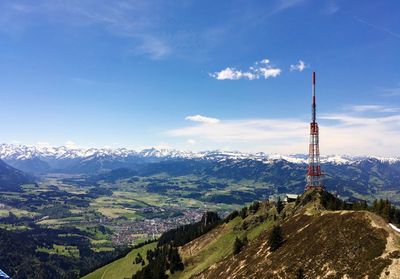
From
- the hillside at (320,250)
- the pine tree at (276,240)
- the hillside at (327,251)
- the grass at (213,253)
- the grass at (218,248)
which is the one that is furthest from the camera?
the grass at (218,248)

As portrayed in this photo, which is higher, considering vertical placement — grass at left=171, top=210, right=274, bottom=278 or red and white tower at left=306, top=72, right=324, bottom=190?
red and white tower at left=306, top=72, right=324, bottom=190

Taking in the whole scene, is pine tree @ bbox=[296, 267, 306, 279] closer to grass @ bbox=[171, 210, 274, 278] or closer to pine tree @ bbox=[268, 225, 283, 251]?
pine tree @ bbox=[268, 225, 283, 251]

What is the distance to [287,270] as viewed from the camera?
85.8 metres

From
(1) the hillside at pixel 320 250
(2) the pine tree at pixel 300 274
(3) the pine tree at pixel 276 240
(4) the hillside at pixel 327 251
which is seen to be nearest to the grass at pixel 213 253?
(1) the hillside at pixel 320 250

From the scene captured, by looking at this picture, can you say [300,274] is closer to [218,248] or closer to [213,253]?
[213,253]

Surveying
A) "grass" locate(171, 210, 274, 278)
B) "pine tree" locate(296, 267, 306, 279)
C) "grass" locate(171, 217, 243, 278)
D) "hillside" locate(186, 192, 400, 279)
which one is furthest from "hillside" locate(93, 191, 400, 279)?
"grass" locate(171, 210, 274, 278)

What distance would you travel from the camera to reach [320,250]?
86562mm

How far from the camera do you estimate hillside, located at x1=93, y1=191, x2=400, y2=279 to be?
2879 inches

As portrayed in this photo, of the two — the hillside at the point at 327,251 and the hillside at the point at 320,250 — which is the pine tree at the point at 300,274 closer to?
the hillside at the point at 320,250

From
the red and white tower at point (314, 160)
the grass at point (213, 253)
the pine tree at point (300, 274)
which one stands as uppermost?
the red and white tower at point (314, 160)

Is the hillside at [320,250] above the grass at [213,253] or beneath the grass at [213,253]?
above

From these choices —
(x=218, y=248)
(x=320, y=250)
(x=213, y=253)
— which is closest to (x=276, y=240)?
(x=320, y=250)

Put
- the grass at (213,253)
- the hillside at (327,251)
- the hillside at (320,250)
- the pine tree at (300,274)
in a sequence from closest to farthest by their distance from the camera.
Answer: the hillside at (327,251)
the hillside at (320,250)
the pine tree at (300,274)
the grass at (213,253)

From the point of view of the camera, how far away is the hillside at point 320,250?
73.1 metres
